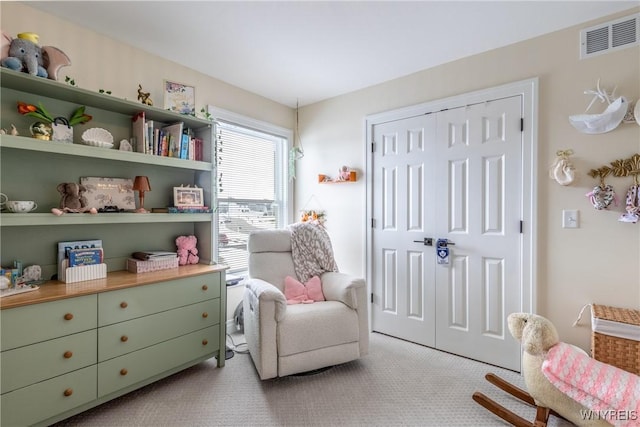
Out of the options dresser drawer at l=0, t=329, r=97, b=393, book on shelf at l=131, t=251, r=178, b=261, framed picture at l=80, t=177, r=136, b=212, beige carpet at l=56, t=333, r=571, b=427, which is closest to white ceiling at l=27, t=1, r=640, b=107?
framed picture at l=80, t=177, r=136, b=212

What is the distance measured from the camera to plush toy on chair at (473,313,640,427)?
142 cm

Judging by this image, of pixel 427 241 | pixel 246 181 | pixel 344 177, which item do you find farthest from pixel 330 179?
pixel 427 241

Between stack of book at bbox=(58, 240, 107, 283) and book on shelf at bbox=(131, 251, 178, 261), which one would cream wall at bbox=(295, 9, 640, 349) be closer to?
book on shelf at bbox=(131, 251, 178, 261)

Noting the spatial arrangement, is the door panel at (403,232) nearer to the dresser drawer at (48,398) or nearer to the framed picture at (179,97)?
the framed picture at (179,97)

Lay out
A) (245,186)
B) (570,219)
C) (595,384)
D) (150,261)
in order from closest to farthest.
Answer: (595,384) → (570,219) → (150,261) → (245,186)

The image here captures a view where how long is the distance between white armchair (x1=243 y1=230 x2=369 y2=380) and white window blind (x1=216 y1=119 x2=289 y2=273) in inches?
25.0

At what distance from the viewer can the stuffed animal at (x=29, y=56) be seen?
1618 millimetres

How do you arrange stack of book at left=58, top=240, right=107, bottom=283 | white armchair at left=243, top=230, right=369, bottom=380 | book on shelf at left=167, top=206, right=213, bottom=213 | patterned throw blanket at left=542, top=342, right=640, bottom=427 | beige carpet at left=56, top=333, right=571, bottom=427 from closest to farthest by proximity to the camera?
patterned throw blanket at left=542, top=342, right=640, bottom=427
beige carpet at left=56, top=333, right=571, bottom=427
stack of book at left=58, top=240, right=107, bottom=283
white armchair at left=243, top=230, right=369, bottom=380
book on shelf at left=167, top=206, right=213, bottom=213

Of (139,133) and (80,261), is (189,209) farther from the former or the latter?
(80,261)

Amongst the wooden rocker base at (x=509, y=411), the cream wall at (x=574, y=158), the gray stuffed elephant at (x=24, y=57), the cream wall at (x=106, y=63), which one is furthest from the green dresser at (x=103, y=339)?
the cream wall at (x=574, y=158)

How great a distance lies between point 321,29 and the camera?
212 cm

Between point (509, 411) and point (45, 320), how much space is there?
A: 8.27 ft

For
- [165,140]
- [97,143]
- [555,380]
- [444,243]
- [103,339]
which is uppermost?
[165,140]

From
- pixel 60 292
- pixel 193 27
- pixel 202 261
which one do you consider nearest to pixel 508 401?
pixel 202 261
